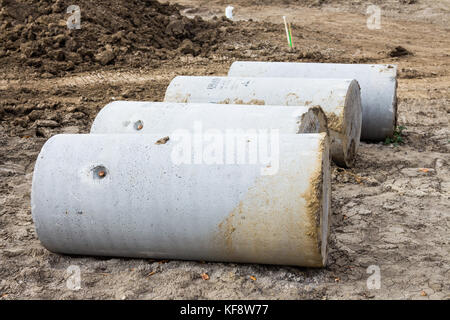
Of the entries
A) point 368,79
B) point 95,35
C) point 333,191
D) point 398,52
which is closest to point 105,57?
point 95,35

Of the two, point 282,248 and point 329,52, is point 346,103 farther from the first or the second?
point 329,52

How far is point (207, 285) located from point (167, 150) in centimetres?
109

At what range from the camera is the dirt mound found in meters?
11.2

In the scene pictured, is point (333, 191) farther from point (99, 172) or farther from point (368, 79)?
point (99, 172)

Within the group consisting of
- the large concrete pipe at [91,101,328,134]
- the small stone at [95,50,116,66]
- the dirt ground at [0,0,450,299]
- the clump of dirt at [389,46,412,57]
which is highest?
the large concrete pipe at [91,101,328,134]

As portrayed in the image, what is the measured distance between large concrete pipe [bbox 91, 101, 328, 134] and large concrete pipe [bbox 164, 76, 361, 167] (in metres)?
0.48

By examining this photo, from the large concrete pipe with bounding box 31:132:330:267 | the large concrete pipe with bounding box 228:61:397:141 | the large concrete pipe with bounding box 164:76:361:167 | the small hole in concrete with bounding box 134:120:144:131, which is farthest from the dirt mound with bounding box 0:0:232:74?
the large concrete pipe with bounding box 31:132:330:267

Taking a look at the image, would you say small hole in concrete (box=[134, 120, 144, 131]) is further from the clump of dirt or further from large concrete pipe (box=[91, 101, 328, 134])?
the clump of dirt

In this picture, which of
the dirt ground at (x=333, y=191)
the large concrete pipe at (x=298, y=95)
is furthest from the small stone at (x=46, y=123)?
the large concrete pipe at (x=298, y=95)

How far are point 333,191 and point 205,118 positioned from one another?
1.72 m

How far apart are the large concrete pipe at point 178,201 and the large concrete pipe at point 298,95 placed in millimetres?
1829

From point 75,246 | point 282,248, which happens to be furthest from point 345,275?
point 75,246

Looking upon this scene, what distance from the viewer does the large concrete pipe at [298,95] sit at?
6336mm
